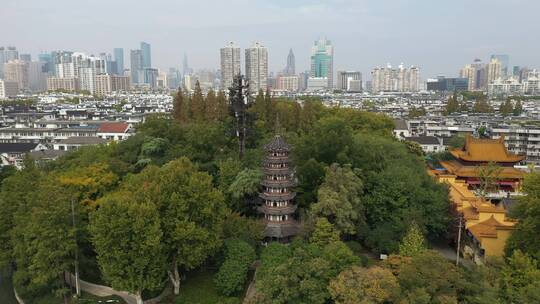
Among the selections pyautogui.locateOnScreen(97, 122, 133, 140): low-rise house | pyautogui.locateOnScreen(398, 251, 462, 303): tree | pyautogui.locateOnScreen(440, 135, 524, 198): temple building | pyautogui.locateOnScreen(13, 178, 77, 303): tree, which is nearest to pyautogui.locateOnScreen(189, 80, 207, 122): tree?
pyautogui.locateOnScreen(97, 122, 133, 140): low-rise house

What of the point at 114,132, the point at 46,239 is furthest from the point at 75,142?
the point at 46,239

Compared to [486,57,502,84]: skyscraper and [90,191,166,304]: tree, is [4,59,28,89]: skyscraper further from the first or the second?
[486,57,502,84]: skyscraper

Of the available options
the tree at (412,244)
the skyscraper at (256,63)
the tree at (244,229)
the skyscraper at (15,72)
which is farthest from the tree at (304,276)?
the skyscraper at (15,72)

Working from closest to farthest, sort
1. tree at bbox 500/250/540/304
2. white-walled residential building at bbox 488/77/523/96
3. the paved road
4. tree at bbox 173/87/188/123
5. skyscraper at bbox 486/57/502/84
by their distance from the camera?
tree at bbox 500/250/540/304 → the paved road → tree at bbox 173/87/188/123 → white-walled residential building at bbox 488/77/523/96 → skyscraper at bbox 486/57/502/84

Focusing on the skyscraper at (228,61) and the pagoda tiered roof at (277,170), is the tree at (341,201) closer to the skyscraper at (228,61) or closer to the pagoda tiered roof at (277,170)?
the pagoda tiered roof at (277,170)

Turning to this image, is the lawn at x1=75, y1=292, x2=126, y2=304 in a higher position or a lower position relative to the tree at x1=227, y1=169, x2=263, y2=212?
lower

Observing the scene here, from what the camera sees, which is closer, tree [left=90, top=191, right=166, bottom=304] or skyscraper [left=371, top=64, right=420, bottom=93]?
tree [left=90, top=191, right=166, bottom=304]
